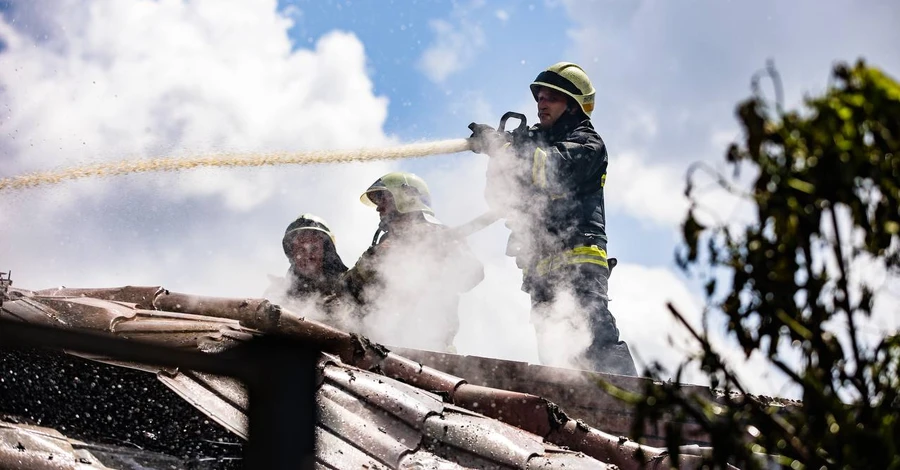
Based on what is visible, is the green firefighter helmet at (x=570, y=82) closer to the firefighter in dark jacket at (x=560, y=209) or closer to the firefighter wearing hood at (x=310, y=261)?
the firefighter in dark jacket at (x=560, y=209)

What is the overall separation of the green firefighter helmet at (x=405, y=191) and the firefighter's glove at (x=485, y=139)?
40.1 inches

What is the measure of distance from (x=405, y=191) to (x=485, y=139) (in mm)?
1220

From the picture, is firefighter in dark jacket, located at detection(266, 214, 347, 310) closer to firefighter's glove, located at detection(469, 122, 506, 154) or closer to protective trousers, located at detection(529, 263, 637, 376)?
firefighter's glove, located at detection(469, 122, 506, 154)

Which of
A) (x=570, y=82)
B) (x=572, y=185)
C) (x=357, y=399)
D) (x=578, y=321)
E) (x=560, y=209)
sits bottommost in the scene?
(x=357, y=399)

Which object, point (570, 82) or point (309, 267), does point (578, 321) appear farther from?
point (309, 267)

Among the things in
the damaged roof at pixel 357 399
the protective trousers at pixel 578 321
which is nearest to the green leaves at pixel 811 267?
the damaged roof at pixel 357 399

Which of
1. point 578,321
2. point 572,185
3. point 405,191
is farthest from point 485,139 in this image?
point 578,321

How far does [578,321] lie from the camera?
7285 millimetres

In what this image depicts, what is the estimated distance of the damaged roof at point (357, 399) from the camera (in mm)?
3631

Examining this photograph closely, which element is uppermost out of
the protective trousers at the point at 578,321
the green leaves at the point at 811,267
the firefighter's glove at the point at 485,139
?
the firefighter's glove at the point at 485,139

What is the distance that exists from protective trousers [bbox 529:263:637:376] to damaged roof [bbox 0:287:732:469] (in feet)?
6.66

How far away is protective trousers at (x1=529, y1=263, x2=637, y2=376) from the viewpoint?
7.15m

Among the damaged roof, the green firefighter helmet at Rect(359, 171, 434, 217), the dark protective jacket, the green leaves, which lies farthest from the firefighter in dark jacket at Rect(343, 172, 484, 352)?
the green leaves

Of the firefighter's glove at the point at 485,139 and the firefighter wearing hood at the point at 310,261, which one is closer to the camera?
the firefighter's glove at the point at 485,139
